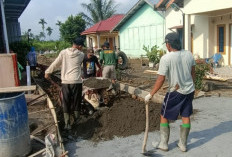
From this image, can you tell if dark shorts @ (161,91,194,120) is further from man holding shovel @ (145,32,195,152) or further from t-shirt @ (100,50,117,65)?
t-shirt @ (100,50,117,65)

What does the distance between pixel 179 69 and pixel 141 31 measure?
18.1 meters

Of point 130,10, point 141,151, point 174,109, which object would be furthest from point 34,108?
point 130,10

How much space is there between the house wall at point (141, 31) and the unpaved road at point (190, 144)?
1439 centimetres

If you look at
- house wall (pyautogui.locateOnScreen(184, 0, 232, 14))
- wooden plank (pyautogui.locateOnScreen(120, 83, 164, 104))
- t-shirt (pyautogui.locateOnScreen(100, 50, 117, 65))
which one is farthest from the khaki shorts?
house wall (pyautogui.locateOnScreen(184, 0, 232, 14))

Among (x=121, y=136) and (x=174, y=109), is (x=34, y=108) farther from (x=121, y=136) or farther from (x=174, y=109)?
(x=174, y=109)

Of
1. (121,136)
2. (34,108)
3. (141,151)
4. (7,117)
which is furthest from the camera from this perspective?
(34,108)

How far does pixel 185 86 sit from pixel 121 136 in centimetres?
165

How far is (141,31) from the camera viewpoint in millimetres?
21453

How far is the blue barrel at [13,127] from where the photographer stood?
3.81 meters

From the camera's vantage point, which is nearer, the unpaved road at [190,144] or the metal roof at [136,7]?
the unpaved road at [190,144]

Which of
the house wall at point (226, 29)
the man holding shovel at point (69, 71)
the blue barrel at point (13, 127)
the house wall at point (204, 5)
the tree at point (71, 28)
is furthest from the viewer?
the tree at point (71, 28)

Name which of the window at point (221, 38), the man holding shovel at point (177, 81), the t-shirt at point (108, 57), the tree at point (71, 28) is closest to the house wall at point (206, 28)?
the window at point (221, 38)

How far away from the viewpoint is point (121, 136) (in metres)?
4.77

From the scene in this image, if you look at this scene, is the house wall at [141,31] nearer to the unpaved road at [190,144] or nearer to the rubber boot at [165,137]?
the unpaved road at [190,144]
